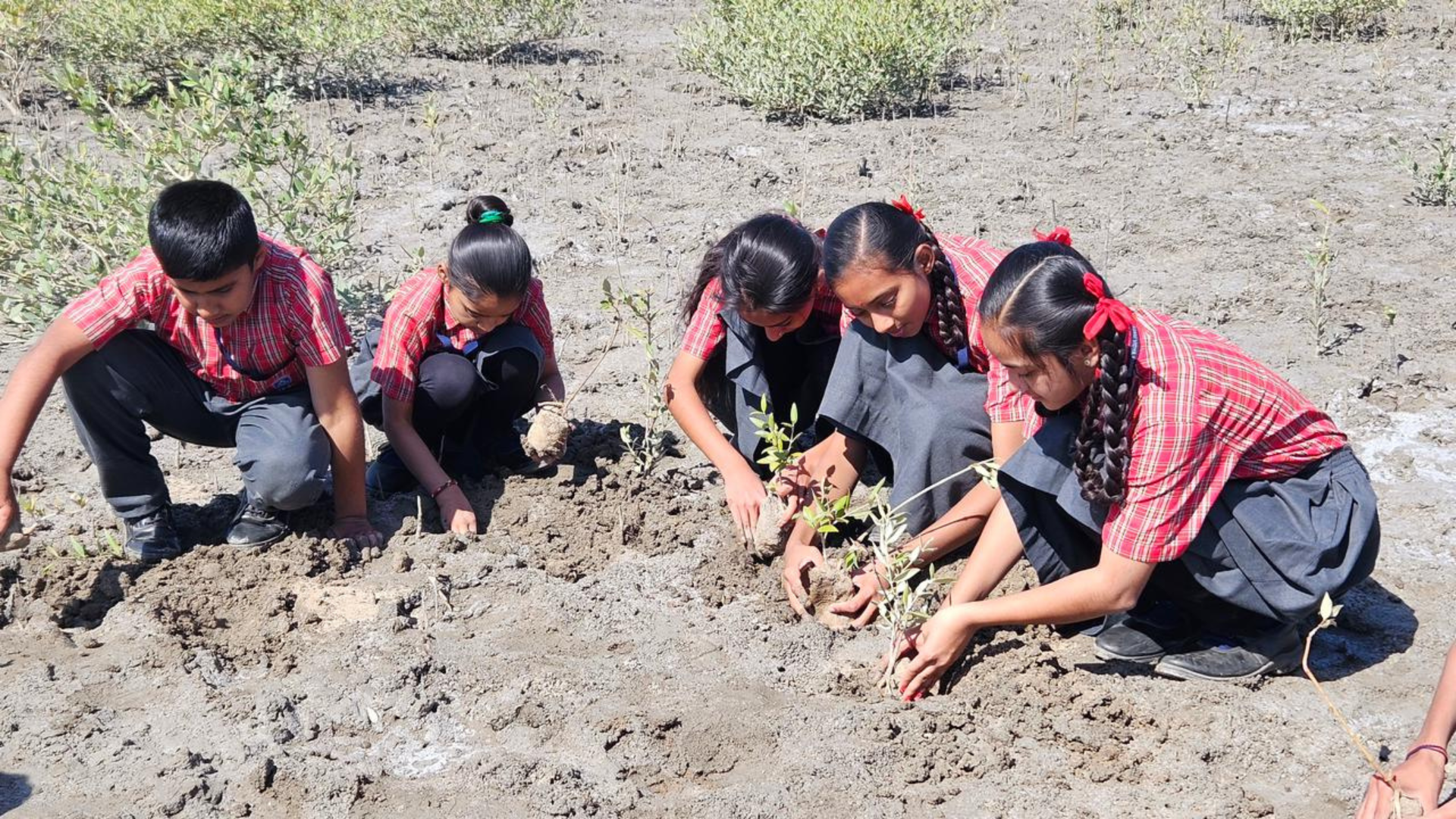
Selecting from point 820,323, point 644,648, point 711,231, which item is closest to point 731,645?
point 644,648

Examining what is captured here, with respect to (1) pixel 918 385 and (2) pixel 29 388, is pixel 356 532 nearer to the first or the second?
(2) pixel 29 388

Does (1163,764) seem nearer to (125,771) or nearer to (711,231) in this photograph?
(125,771)

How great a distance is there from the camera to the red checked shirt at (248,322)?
9.85 feet

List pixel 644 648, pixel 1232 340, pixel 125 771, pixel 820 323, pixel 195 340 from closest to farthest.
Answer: pixel 125 771 → pixel 644 648 → pixel 195 340 → pixel 820 323 → pixel 1232 340

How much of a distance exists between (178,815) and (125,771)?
20 centimetres

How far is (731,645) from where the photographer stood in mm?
2992

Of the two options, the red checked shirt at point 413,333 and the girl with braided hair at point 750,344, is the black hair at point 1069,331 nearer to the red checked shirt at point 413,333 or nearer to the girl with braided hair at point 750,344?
the girl with braided hair at point 750,344

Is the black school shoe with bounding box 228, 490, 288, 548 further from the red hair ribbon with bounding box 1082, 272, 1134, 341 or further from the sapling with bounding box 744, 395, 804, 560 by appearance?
the red hair ribbon with bounding box 1082, 272, 1134, 341

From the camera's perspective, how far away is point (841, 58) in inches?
264

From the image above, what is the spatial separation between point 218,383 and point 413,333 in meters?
0.50

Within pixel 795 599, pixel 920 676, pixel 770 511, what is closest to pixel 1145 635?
pixel 920 676

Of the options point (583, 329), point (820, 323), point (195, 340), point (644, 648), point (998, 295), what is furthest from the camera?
point (583, 329)

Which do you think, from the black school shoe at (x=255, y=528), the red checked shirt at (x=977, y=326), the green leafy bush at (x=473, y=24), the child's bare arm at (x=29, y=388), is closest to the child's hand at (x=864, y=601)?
the red checked shirt at (x=977, y=326)

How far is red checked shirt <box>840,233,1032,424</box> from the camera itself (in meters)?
2.83
